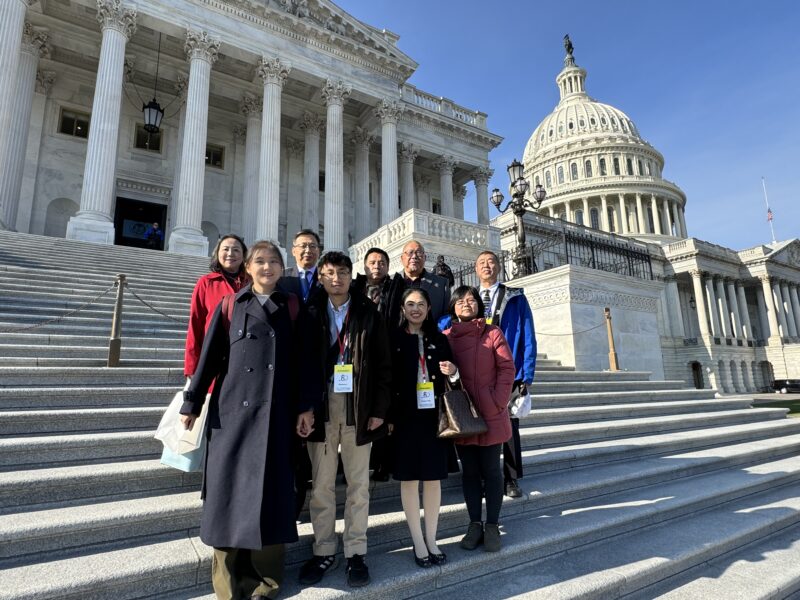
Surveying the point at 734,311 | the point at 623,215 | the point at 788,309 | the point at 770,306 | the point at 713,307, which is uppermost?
the point at 623,215

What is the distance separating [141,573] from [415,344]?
225cm

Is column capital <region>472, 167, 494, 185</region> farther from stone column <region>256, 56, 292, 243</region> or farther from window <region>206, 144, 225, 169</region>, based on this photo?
window <region>206, 144, 225, 169</region>

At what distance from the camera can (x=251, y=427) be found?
8.96ft

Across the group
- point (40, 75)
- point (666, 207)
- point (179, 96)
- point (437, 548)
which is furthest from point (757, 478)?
point (666, 207)

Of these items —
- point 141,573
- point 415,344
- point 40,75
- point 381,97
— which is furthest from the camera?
point 381,97

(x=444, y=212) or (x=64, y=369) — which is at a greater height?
(x=444, y=212)

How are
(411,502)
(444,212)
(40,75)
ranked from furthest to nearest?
(444,212)
(40,75)
(411,502)

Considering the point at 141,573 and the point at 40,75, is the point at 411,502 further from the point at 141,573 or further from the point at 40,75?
the point at 40,75

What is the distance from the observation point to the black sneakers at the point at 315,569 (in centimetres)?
284

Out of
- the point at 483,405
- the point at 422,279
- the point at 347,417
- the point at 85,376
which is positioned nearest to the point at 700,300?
the point at 422,279

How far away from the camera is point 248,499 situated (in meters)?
2.61

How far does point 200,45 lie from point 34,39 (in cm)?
658

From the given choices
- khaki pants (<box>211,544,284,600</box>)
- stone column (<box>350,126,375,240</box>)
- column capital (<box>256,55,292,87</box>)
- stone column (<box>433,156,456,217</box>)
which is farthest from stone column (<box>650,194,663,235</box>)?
khaki pants (<box>211,544,284,600</box>)

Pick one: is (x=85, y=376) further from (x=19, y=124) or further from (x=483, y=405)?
(x=19, y=124)
